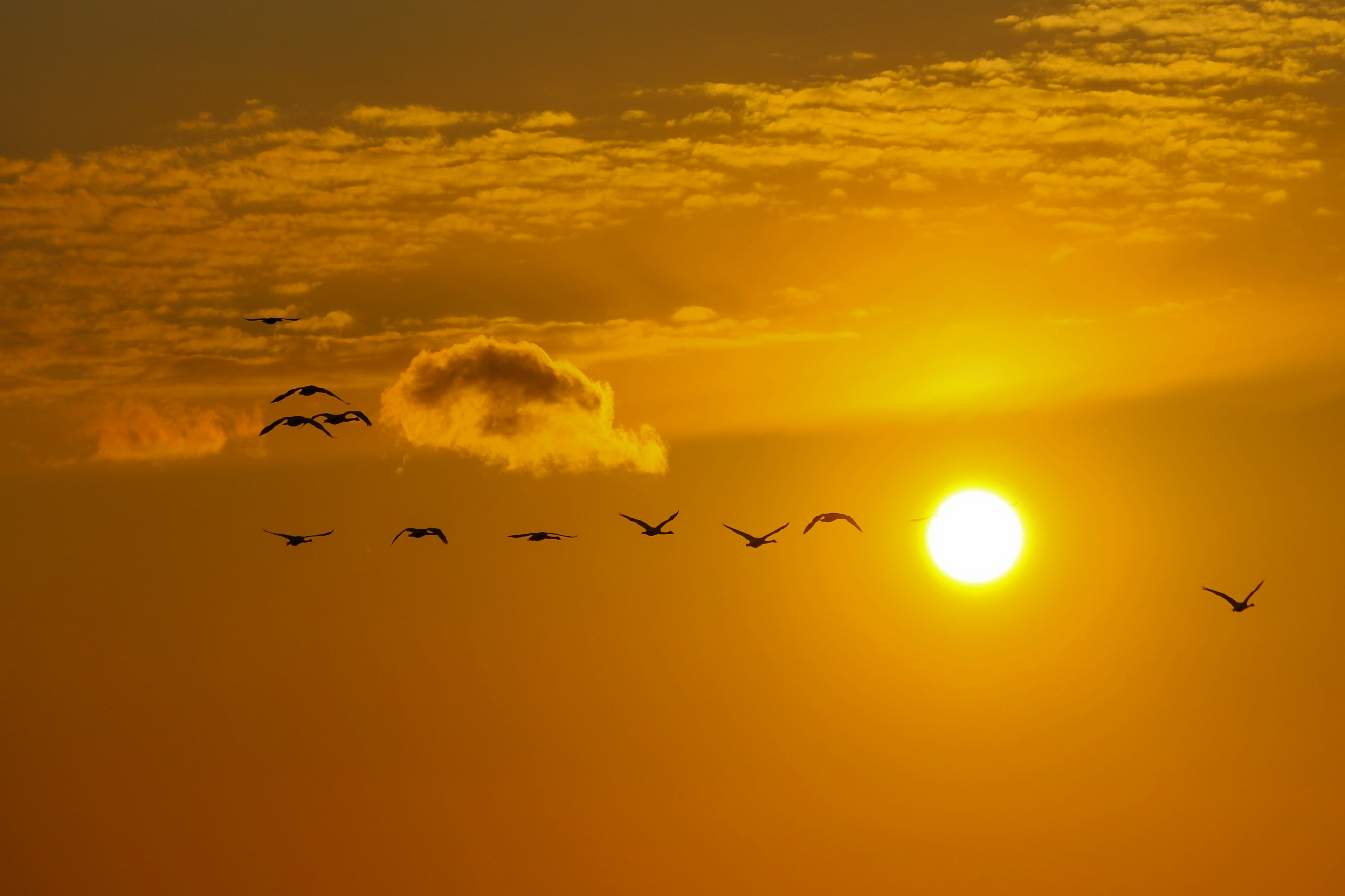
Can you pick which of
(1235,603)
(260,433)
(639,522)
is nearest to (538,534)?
(639,522)

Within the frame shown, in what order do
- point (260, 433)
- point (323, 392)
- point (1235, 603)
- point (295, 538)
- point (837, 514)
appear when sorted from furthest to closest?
point (1235, 603) < point (295, 538) < point (837, 514) < point (323, 392) < point (260, 433)

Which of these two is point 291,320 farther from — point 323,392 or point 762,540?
point 762,540

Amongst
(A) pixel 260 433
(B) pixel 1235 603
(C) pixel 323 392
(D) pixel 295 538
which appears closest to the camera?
(A) pixel 260 433

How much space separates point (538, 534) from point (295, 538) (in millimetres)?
23522

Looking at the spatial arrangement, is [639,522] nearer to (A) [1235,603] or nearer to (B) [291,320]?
(B) [291,320]

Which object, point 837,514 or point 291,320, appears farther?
point 837,514

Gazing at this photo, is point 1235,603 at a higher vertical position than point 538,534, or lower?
lower

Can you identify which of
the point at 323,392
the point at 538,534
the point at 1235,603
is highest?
the point at 323,392

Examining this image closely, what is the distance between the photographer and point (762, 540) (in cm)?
13088

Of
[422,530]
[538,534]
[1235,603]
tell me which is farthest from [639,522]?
[1235,603]

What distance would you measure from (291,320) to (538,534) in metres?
31.5

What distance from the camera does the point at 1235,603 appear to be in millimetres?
147125

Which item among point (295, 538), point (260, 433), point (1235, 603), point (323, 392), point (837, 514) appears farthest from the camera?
point (1235, 603)

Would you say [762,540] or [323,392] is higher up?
[323,392]
